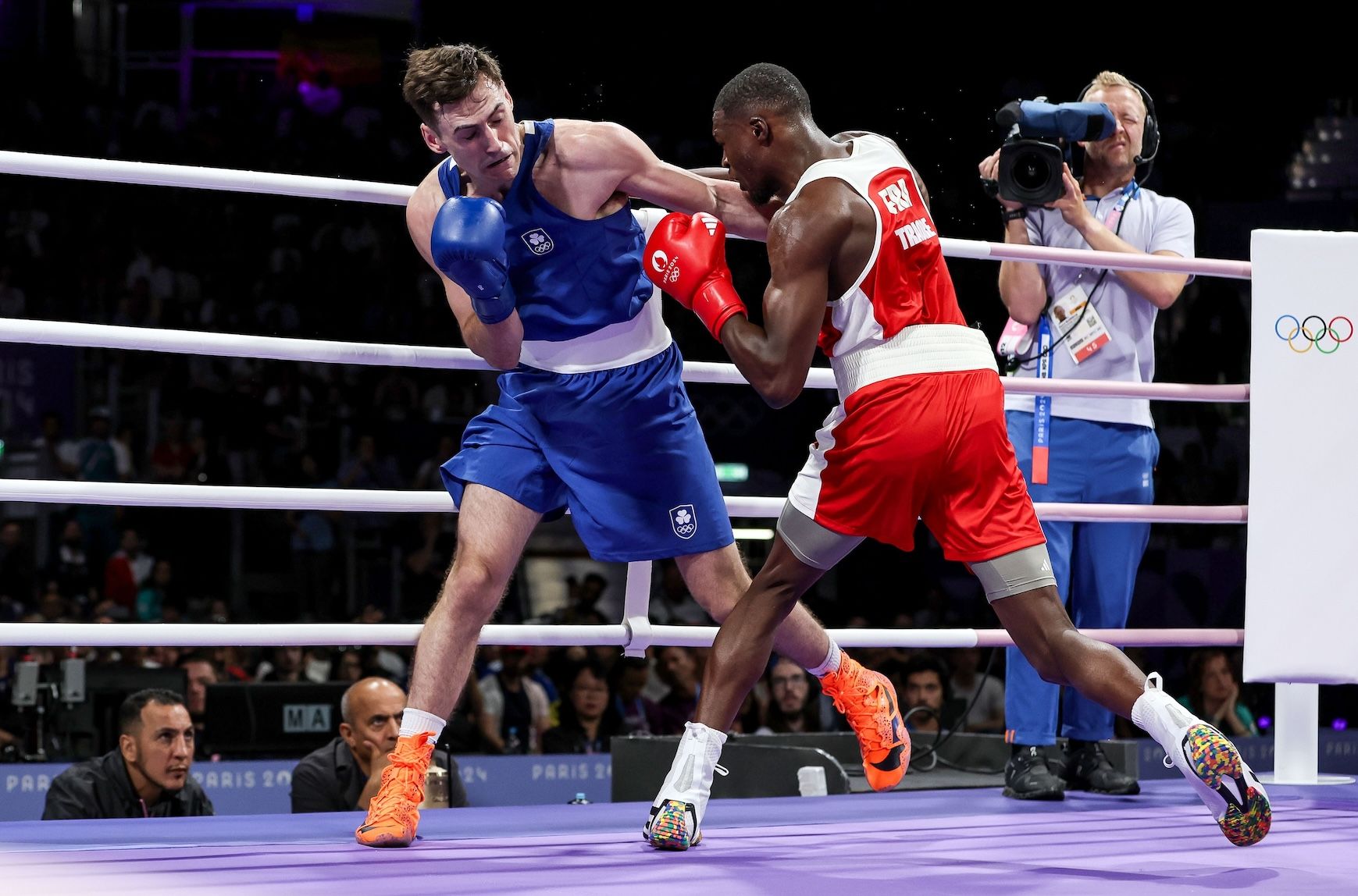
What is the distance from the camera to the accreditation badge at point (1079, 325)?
3.23 m

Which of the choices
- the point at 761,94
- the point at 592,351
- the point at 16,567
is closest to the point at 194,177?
the point at 592,351

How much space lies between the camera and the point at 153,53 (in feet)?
40.6

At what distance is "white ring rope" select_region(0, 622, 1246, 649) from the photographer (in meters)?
2.44

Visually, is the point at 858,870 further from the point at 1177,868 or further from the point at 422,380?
the point at 422,380

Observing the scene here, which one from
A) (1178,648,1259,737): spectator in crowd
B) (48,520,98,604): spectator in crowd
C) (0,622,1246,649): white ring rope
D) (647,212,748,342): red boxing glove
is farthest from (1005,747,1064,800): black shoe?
(48,520,98,604): spectator in crowd

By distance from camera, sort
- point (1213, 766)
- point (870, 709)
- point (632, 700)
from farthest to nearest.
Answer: point (632, 700), point (870, 709), point (1213, 766)

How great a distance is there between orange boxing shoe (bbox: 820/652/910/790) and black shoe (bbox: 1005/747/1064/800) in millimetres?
487

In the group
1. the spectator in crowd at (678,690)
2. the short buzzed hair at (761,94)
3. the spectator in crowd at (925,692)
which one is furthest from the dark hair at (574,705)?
the short buzzed hair at (761,94)

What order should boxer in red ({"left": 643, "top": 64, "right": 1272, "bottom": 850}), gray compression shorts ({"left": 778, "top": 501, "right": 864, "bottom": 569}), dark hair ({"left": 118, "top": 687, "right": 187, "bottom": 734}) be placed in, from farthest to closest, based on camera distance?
dark hair ({"left": 118, "top": 687, "right": 187, "bottom": 734}) → gray compression shorts ({"left": 778, "top": 501, "right": 864, "bottom": 569}) → boxer in red ({"left": 643, "top": 64, "right": 1272, "bottom": 850})

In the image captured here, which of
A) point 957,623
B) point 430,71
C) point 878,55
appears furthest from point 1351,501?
point 878,55

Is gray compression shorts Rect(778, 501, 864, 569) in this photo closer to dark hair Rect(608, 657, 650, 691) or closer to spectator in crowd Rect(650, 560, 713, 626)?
dark hair Rect(608, 657, 650, 691)

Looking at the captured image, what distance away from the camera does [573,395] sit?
2.56 metres

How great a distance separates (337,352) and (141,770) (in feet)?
6.51

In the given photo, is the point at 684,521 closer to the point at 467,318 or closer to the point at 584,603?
the point at 467,318
